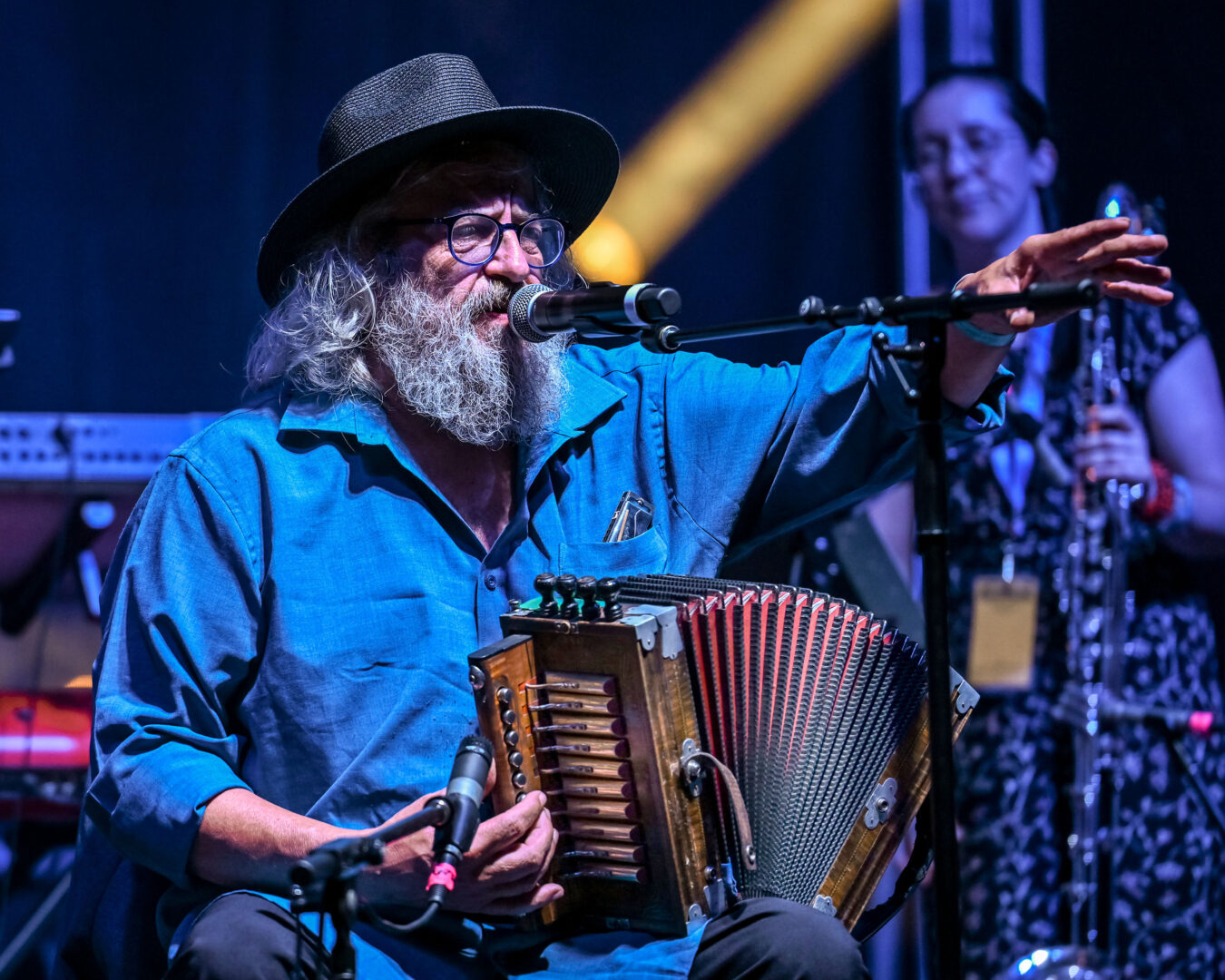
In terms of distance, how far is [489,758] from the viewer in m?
1.85

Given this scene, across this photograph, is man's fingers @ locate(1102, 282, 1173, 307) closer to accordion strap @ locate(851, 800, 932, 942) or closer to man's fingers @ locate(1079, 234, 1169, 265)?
man's fingers @ locate(1079, 234, 1169, 265)

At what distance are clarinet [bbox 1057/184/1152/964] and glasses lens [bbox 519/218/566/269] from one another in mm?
1729

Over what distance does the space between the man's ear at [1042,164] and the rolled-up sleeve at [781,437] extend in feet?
6.24

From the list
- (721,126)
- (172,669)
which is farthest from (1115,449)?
(172,669)

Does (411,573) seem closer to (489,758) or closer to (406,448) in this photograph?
(406,448)

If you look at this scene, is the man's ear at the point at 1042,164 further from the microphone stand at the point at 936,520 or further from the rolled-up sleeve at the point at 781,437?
the microphone stand at the point at 936,520

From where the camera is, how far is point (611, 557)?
2.41 m

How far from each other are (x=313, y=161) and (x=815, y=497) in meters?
1.88

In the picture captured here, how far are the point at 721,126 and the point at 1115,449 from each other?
1444 millimetres

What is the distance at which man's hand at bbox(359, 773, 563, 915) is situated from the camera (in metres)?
1.93

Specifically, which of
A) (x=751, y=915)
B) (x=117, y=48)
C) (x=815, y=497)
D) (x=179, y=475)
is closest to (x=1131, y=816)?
(x=815, y=497)

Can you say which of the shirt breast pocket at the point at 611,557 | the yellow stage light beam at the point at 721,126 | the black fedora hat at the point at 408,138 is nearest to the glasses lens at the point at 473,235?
the black fedora hat at the point at 408,138

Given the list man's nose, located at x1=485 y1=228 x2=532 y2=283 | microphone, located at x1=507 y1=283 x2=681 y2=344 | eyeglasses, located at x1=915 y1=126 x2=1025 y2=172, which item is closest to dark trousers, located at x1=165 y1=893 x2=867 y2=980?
microphone, located at x1=507 y1=283 x2=681 y2=344

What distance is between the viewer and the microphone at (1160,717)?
3576mm
